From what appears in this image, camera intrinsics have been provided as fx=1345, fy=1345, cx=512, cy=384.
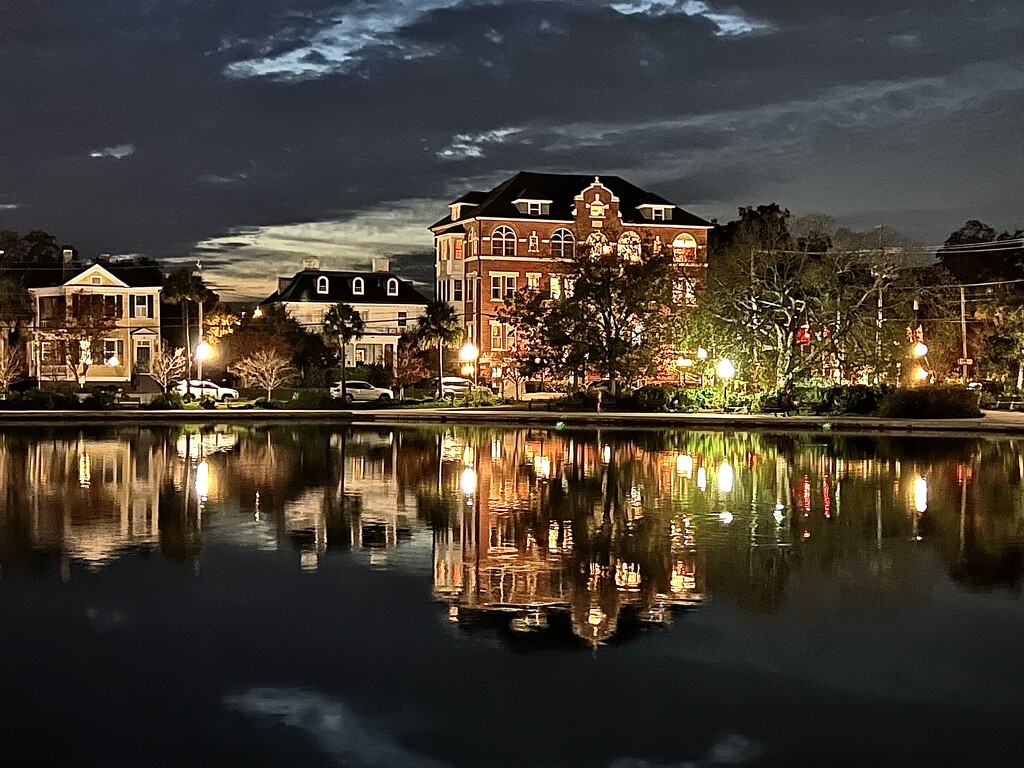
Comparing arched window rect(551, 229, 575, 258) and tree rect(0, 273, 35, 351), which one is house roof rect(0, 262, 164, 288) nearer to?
tree rect(0, 273, 35, 351)

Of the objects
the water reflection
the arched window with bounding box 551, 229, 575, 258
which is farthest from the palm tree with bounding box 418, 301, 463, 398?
the water reflection

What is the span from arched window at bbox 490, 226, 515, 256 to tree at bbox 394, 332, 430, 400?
7797 millimetres

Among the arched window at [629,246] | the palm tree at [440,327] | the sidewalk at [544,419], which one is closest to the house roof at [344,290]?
the palm tree at [440,327]

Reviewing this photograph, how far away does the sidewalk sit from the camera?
161 feet

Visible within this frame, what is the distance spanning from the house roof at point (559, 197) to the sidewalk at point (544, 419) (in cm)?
3073

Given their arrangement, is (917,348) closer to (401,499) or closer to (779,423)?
(779,423)

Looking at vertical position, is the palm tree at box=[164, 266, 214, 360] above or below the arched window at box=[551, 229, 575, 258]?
below

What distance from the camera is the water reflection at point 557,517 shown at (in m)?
15.8

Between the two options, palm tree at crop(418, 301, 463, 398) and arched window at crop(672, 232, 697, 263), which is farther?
arched window at crop(672, 232, 697, 263)

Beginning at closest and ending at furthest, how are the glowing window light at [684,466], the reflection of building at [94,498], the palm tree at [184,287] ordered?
the reflection of building at [94,498] < the glowing window light at [684,466] < the palm tree at [184,287]

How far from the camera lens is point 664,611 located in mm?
14242

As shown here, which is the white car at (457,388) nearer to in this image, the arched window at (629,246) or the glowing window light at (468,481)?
the arched window at (629,246)

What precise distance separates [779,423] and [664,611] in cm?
3800

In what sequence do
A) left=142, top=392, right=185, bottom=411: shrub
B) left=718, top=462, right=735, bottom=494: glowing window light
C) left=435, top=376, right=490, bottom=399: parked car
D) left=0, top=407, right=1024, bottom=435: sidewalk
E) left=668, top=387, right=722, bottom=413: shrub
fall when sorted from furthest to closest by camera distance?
1. left=435, top=376, right=490, bottom=399: parked car
2. left=142, top=392, right=185, bottom=411: shrub
3. left=668, top=387, right=722, bottom=413: shrub
4. left=0, top=407, right=1024, bottom=435: sidewalk
5. left=718, top=462, right=735, bottom=494: glowing window light
